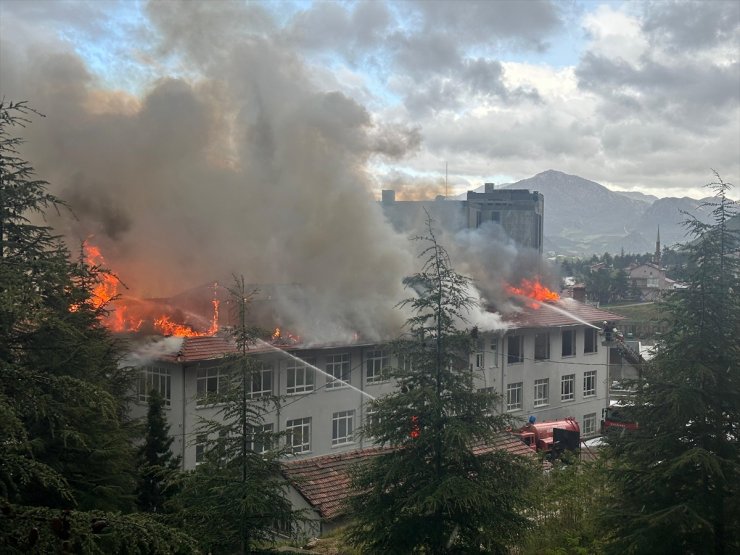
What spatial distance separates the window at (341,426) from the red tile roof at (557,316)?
34.4 ft

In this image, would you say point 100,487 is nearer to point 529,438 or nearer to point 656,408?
point 656,408

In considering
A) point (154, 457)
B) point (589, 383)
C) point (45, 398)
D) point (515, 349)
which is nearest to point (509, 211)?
point (589, 383)

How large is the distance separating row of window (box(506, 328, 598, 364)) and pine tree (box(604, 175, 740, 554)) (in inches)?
977

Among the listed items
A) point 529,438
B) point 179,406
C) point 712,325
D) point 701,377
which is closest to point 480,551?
point 701,377

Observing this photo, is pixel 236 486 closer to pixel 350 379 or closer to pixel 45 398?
pixel 45 398

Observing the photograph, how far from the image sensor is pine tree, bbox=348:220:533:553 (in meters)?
11.8

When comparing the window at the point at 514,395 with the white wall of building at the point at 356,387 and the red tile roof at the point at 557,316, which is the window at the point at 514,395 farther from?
the red tile roof at the point at 557,316

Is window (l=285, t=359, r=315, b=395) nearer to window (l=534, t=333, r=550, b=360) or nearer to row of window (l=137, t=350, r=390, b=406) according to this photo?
row of window (l=137, t=350, r=390, b=406)

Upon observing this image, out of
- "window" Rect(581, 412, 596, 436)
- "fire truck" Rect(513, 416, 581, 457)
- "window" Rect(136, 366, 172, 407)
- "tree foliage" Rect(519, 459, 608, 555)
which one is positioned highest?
"window" Rect(136, 366, 172, 407)

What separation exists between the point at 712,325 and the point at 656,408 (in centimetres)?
177

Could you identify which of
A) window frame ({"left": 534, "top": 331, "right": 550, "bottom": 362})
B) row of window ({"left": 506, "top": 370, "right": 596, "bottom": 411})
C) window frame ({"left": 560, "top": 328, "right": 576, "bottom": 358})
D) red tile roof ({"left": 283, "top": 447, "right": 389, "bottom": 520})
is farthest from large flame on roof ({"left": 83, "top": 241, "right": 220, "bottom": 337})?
window frame ({"left": 560, "top": 328, "right": 576, "bottom": 358})

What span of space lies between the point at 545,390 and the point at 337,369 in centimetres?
1421

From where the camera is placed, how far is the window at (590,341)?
1602 inches

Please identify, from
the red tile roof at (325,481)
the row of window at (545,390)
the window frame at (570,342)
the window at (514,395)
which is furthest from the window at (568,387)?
the red tile roof at (325,481)
